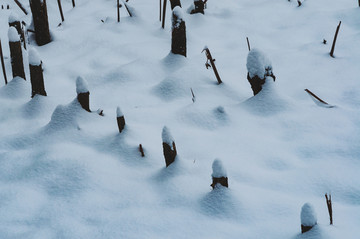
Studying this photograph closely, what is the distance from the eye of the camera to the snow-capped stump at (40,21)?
4578 millimetres

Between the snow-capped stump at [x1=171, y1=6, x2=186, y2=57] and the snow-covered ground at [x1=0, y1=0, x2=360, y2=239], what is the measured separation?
90mm

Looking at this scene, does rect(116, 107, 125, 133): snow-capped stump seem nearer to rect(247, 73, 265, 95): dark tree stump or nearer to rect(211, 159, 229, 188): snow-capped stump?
rect(211, 159, 229, 188): snow-capped stump

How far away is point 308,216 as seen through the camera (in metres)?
1.82

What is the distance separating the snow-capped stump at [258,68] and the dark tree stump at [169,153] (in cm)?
126

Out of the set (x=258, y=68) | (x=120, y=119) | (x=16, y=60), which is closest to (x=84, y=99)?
(x=120, y=119)

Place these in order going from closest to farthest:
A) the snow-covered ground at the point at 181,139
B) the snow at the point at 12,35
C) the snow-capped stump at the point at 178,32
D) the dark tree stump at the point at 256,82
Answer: the snow-covered ground at the point at 181,139 → the dark tree stump at the point at 256,82 → the snow at the point at 12,35 → the snow-capped stump at the point at 178,32

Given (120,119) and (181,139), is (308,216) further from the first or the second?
(120,119)

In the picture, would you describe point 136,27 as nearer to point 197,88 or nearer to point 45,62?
point 45,62

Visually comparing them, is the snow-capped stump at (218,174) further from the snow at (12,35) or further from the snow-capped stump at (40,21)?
the snow-capped stump at (40,21)

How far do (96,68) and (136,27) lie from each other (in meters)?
1.30

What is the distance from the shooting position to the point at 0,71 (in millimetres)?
4086

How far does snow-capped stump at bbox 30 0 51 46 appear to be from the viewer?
4578 mm

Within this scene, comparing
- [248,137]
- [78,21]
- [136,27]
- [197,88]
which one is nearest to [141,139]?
[248,137]

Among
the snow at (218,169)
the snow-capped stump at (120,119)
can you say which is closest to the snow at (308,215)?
the snow at (218,169)
